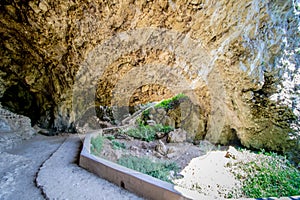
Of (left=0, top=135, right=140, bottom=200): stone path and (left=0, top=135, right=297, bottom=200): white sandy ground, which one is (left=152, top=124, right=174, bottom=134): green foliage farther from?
(left=0, top=135, right=140, bottom=200): stone path

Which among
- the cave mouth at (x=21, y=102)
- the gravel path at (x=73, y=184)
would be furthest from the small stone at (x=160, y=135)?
the gravel path at (x=73, y=184)

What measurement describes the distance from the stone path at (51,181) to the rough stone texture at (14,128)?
1.96 metres

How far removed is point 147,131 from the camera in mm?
9055

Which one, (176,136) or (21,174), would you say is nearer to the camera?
(21,174)

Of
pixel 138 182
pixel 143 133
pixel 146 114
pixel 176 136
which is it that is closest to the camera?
pixel 138 182

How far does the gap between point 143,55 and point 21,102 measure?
606cm

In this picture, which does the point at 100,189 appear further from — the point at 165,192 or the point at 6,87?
the point at 6,87

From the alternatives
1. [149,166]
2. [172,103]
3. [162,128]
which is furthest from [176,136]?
[149,166]

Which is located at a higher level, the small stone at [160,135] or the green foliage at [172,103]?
the green foliage at [172,103]

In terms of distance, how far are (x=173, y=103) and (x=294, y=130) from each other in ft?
19.5

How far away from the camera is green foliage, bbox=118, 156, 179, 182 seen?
4.86m

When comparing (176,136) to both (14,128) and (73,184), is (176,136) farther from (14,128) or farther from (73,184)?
(14,128)

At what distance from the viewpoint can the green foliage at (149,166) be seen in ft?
15.9

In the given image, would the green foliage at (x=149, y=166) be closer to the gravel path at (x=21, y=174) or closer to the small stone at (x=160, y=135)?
the gravel path at (x=21, y=174)
